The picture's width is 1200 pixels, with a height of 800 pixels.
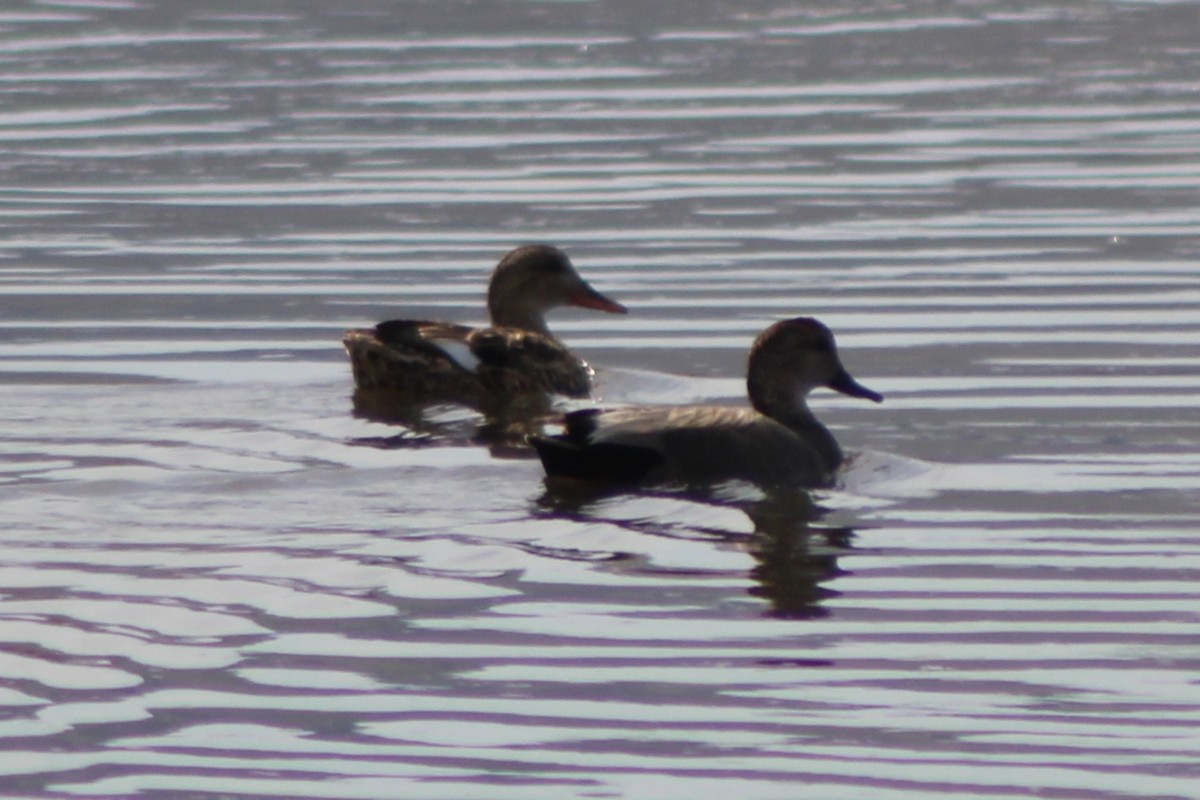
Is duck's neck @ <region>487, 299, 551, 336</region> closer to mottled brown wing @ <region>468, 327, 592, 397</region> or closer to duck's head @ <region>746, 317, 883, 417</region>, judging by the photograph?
mottled brown wing @ <region>468, 327, 592, 397</region>

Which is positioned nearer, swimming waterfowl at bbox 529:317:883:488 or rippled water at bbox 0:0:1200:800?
rippled water at bbox 0:0:1200:800

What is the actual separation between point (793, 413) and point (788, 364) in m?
0.19

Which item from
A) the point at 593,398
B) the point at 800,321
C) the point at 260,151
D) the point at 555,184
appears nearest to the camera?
the point at 800,321

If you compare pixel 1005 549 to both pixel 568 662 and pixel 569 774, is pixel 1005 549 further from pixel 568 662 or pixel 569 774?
pixel 569 774

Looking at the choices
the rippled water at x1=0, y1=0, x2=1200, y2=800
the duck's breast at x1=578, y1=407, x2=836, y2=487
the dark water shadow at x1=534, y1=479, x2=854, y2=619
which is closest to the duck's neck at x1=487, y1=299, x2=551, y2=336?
the rippled water at x1=0, y1=0, x2=1200, y2=800

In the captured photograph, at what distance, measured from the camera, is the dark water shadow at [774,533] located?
817 centimetres

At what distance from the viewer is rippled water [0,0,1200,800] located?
6621 mm

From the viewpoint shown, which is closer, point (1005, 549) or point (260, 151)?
point (1005, 549)

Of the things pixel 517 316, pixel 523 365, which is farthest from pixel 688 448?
pixel 517 316

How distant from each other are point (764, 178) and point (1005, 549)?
30.8 ft

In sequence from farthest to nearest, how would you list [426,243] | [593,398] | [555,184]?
[555,184]
[426,243]
[593,398]

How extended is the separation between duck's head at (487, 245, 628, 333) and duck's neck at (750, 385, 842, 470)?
2.55 m

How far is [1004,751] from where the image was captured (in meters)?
6.42

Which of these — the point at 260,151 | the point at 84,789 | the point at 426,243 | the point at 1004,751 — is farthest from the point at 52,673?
the point at 260,151
